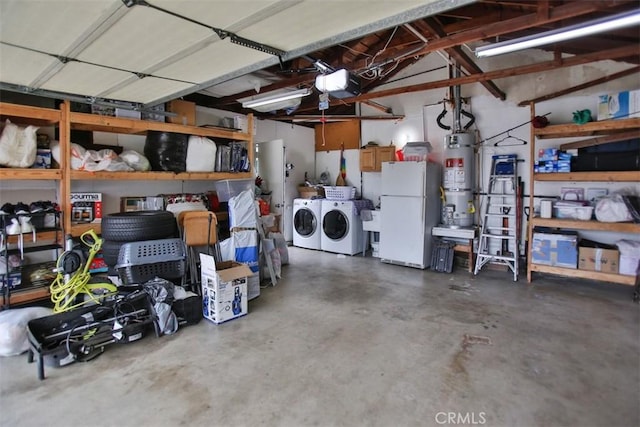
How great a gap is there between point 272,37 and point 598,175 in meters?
4.25

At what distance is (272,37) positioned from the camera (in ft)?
7.13

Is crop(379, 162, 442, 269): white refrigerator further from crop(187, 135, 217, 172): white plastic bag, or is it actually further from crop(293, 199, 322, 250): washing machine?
crop(187, 135, 217, 172): white plastic bag

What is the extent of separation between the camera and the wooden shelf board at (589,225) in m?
3.94

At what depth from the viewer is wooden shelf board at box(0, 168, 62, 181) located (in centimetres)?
311

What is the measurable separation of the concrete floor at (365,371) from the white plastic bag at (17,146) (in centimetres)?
178

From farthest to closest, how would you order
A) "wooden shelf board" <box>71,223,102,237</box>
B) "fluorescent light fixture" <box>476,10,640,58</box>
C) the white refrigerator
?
the white refrigerator, "wooden shelf board" <box>71,223,102,237</box>, "fluorescent light fixture" <box>476,10,640,58</box>

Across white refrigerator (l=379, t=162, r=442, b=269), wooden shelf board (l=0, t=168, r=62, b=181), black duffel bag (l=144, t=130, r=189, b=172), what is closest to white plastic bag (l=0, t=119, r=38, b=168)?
wooden shelf board (l=0, t=168, r=62, b=181)

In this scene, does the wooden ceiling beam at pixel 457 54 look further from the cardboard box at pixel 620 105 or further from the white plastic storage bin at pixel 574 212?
the white plastic storage bin at pixel 574 212

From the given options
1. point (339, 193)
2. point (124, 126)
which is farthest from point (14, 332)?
point (339, 193)

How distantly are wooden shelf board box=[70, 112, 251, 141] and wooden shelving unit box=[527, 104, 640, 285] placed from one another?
4417 mm

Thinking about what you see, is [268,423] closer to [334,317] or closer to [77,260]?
[334,317]

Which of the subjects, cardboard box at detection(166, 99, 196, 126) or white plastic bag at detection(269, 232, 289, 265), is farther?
white plastic bag at detection(269, 232, 289, 265)

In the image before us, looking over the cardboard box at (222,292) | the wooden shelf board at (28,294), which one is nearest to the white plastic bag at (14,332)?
the wooden shelf board at (28,294)

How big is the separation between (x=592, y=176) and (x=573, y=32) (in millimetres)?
2159
